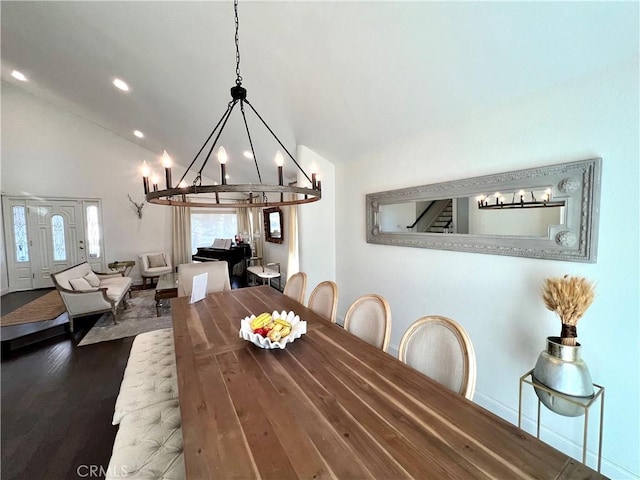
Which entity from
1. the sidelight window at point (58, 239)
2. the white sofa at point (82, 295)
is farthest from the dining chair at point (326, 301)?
the sidelight window at point (58, 239)

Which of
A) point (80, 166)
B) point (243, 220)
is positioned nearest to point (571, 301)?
point (243, 220)

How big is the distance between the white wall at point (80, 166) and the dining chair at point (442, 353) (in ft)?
23.6

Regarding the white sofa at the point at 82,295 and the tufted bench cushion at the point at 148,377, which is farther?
the white sofa at the point at 82,295

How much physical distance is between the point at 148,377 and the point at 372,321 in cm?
147

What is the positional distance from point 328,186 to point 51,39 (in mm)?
3891

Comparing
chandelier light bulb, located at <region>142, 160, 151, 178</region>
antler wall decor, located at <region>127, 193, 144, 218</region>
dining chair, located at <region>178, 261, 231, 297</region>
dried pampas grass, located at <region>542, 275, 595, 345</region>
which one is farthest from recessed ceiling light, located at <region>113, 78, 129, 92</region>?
dried pampas grass, located at <region>542, 275, 595, 345</region>

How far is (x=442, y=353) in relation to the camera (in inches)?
50.4

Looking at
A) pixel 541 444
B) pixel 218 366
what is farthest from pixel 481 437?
pixel 218 366

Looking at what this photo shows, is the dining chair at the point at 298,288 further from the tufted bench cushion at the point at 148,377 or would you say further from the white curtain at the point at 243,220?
the white curtain at the point at 243,220

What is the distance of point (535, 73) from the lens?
Result: 1.59 metres

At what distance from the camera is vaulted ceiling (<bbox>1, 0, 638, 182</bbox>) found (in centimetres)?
143

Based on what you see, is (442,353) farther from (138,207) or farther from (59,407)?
(138,207)

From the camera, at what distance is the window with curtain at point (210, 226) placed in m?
7.45

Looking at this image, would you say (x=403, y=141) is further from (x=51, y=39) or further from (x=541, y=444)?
(x=51, y=39)
